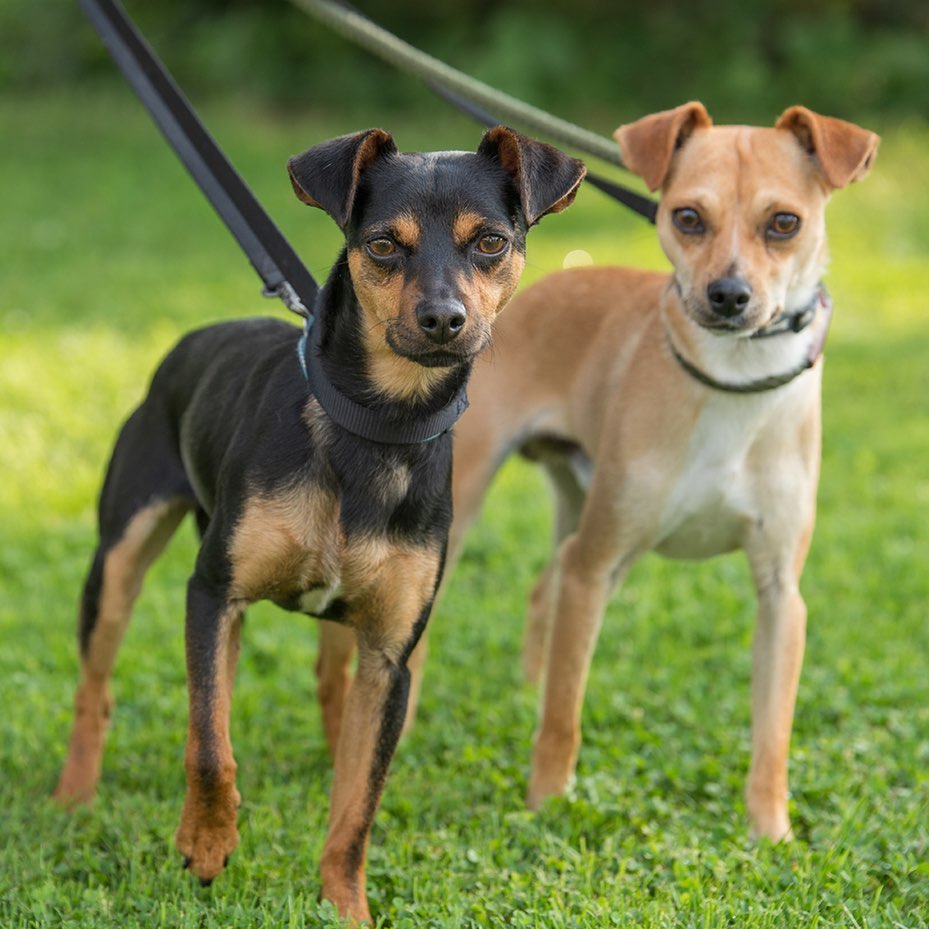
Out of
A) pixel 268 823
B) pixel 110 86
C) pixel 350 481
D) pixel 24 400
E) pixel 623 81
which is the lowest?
pixel 110 86

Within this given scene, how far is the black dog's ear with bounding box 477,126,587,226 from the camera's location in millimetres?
3627

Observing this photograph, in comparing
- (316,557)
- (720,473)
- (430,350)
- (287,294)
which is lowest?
(720,473)

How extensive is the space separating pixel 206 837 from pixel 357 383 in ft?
4.06

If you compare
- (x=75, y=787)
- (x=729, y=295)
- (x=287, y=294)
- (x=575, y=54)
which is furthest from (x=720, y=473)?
(x=575, y=54)

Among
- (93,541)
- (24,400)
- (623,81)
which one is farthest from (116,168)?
(93,541)

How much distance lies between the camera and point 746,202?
170 inches

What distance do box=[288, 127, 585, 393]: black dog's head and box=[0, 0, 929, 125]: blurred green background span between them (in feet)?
57.1

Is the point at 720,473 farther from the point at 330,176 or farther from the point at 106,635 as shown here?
the point at 106,635

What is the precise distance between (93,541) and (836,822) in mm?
4078

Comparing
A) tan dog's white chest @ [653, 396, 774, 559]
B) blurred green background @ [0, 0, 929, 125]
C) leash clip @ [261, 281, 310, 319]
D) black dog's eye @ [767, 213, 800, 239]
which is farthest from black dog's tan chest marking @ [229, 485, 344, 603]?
blurred green background @ [0, 0, 929, 125]

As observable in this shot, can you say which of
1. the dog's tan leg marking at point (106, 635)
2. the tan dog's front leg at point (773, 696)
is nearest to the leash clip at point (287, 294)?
the dog's tan leg marking at point (106, 635)

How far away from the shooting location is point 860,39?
2155 centimetres

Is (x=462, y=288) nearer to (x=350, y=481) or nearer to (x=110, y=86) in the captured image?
(x=350, y=481)

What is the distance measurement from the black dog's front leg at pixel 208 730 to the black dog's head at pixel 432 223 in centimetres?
78
